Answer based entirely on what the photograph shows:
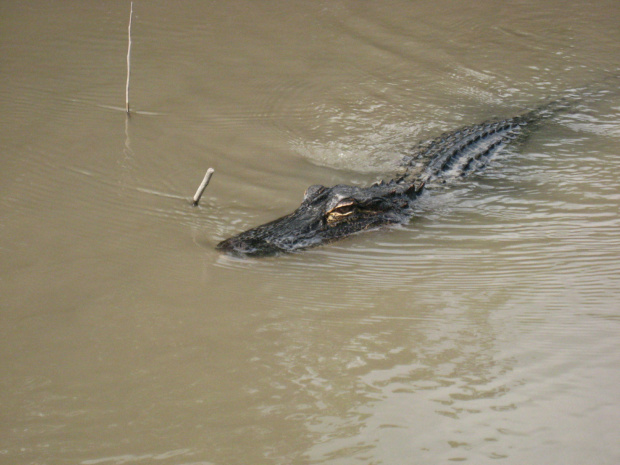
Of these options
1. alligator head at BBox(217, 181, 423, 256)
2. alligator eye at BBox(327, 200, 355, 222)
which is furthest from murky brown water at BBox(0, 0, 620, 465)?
alligator eye at BBox(327, 200, 355, 222)

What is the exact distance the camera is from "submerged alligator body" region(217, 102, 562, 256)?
415 centimetres

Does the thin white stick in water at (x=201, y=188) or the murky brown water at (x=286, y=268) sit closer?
the murky brown water at (x=286, y=268)

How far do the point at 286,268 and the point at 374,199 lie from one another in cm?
113

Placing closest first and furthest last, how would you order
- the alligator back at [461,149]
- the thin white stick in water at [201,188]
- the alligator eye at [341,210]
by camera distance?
1. the thin white stick in water at [201,188]
2. the alligator eye at [341,210]
3. the alligator back at [461,149]

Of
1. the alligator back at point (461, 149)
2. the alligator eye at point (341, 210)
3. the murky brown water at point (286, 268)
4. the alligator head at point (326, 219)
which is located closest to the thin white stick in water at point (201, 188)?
the murky brown water at point (286, 268)

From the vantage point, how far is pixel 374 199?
15.4ft

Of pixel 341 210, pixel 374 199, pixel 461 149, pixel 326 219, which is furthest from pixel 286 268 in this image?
pixel 461 149

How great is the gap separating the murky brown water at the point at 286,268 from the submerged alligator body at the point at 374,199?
14 cm

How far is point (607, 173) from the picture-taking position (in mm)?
5348

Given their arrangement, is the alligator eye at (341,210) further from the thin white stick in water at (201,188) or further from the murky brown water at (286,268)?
the thin white stick in water at (201,188)

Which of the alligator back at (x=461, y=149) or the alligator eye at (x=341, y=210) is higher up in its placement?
the alligator back at (x=461, y=149)

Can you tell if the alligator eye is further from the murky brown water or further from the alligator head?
the murky brown water

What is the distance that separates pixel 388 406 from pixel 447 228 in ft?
7.03

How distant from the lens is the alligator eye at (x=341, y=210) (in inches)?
177
